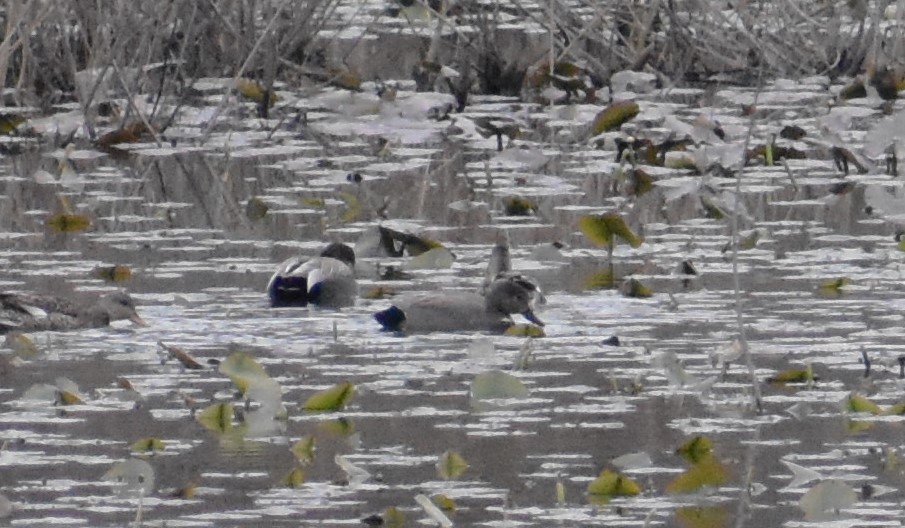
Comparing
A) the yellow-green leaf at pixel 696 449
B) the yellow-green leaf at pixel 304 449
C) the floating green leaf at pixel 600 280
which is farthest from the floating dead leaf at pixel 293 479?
the floating green leaf at pixel 600 280

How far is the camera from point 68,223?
32.3ft

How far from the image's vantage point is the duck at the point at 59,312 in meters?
7.77

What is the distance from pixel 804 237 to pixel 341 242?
5.54 ft

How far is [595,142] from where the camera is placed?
12844 mm

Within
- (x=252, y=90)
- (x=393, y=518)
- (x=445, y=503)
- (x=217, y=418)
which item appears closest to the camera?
(x=393, y=518)

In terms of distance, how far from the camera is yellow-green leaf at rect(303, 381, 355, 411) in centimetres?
659

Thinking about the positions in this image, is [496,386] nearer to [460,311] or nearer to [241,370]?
[241,370]

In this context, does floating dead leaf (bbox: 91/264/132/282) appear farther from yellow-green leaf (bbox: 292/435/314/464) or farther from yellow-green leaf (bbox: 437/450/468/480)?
yellow-green leaf (bbox: 437/450/468/480)

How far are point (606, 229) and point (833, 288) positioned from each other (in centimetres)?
98

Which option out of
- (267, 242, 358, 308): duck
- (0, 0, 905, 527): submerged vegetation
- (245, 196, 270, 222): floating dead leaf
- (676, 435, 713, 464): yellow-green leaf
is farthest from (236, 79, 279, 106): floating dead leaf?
(676, 435, 713, 464): yellow-green leaf

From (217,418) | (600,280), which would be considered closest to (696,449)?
(217,418)

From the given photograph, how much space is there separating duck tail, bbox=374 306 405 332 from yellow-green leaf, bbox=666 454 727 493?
2.17 metres

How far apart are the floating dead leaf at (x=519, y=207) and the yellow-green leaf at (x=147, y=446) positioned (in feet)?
14.3

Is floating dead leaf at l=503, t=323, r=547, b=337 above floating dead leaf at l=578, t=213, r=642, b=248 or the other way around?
the other way around
